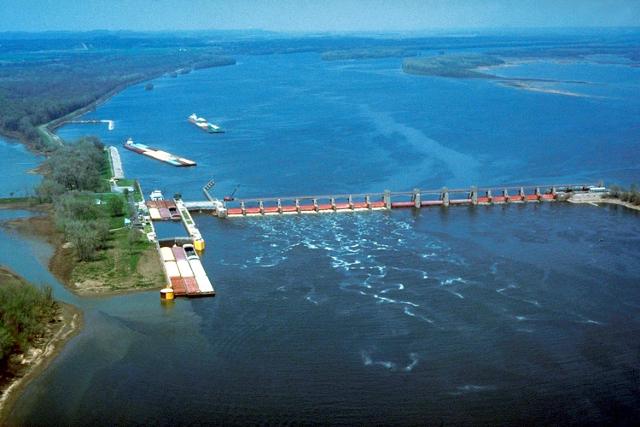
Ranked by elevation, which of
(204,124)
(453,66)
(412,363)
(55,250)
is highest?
(453,66)

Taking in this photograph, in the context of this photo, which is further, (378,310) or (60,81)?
(60,81)

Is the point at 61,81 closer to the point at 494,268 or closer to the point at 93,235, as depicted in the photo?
the point at 93,235

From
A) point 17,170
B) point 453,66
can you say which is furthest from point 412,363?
point 453,66

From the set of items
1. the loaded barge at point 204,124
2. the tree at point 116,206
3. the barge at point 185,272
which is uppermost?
the tree at point 116,206

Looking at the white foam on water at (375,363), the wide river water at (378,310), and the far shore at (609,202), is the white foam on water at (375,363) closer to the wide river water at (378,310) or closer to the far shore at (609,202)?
the wide river water at (378,310)

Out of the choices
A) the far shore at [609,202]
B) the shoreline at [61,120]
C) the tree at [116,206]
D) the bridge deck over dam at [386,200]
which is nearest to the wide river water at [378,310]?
the far shore at [609,202]

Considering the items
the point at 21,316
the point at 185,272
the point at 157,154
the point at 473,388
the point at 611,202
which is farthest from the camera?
the point at 157,154

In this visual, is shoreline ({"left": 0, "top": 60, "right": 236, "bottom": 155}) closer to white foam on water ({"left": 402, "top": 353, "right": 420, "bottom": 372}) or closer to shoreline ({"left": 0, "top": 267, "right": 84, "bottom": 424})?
shoreline ({"left": 0, "top": 267, "right": 84, "bottom": 424})
